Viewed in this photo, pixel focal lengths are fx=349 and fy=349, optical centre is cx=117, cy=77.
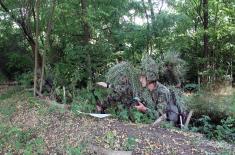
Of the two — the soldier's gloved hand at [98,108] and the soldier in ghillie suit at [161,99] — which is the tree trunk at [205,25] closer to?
the soldier in ghillie suit at [161,99]

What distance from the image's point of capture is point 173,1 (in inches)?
429

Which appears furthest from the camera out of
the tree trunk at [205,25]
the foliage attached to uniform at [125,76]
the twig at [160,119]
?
the tree trunk at [205,25]

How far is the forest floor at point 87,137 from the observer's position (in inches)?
172

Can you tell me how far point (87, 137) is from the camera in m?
4.76

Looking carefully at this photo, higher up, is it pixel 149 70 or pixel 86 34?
pixel 86 34

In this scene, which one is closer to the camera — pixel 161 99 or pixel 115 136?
pixel 115 136

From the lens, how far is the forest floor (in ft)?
14.4

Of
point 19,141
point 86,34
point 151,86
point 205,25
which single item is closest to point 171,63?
point 151,86

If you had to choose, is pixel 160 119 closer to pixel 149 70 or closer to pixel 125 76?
pixel 149 70

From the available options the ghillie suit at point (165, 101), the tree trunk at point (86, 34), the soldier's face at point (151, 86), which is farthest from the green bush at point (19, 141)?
the tree trunk at point (86, 34)

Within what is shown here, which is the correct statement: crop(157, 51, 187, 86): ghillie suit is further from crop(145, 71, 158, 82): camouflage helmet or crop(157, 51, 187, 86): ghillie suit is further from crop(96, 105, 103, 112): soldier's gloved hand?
crop(96, 105, 103, 112): soldier's gloved hand

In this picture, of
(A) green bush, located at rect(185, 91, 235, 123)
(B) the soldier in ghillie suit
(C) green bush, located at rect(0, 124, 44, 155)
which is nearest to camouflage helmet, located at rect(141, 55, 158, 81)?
(B) the soldier in ghillie suit

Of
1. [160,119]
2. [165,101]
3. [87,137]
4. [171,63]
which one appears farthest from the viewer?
[171,63]

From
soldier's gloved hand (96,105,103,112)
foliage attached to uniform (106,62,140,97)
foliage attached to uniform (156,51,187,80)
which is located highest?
foliage attached to uniform (156,51,187,80)
